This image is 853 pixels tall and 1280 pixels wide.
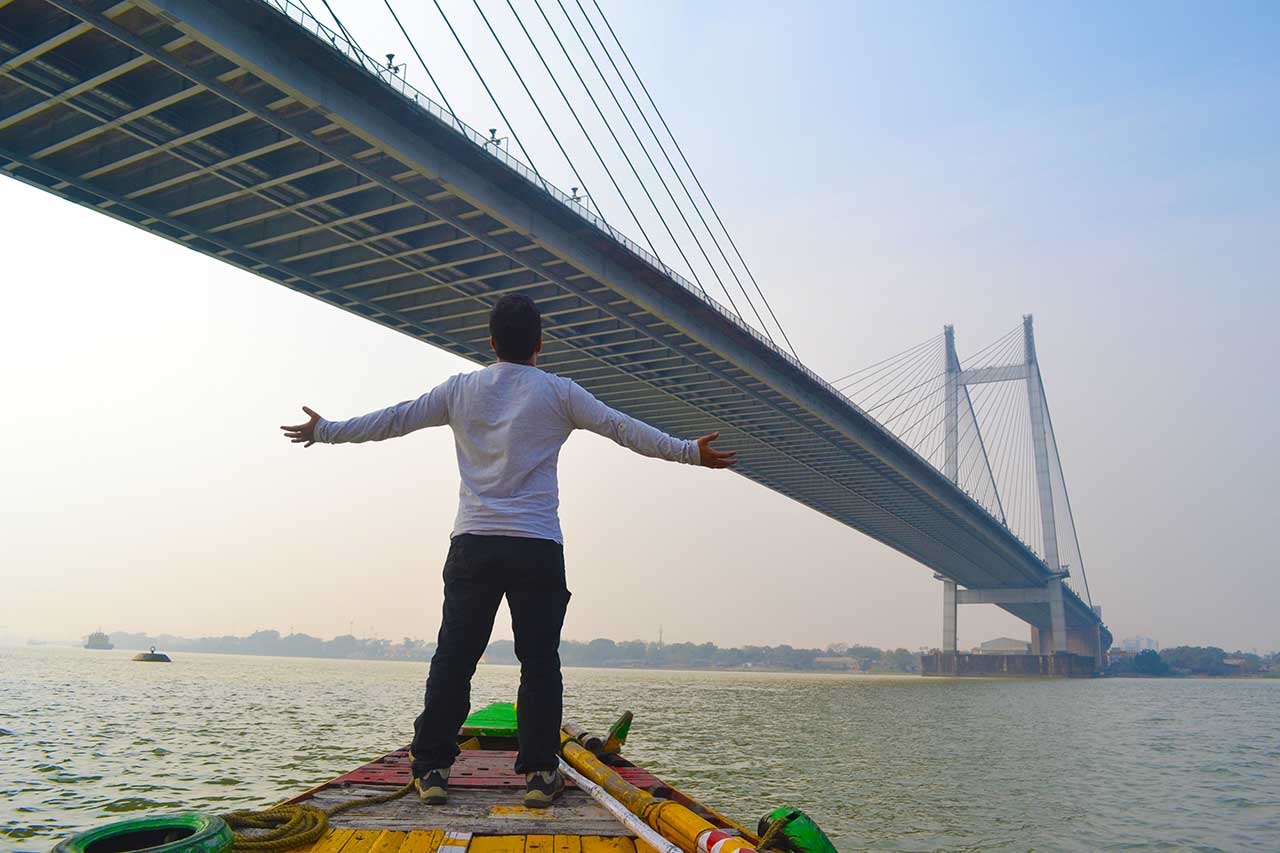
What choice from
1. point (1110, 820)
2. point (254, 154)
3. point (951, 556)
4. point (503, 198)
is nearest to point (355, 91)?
point (254, 154)

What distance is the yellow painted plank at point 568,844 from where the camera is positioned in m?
2.95

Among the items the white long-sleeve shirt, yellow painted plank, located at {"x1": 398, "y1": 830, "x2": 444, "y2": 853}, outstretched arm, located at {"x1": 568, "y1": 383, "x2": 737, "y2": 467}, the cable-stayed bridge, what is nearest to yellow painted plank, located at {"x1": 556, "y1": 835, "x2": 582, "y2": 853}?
yellow painted plank, located at {"x1": 398, "y1": 830, "x2": 444, "y2": 853}

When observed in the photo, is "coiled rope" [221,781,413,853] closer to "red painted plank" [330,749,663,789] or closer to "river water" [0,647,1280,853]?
"red painted plank" [330,749,663,789]

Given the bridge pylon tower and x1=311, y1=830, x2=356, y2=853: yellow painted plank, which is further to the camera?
the bridge pylon tower

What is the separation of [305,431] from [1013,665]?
8376 cm

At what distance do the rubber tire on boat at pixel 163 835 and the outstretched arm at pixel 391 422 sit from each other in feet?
5.92

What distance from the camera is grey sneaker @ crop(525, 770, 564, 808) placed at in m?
3.62

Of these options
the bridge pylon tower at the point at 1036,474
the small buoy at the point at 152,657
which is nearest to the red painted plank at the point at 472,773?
the bridge pylon tower at the point at 1036,474

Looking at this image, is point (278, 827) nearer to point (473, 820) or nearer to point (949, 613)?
point (473, 820)

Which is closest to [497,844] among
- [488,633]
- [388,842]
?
[388,842]

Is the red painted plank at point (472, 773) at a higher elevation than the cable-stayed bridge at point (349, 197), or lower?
lower

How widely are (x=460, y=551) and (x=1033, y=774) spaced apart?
39.5 feet

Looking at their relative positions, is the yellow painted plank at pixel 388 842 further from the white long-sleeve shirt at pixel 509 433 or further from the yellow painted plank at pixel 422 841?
the white long-sleeve shirt at pixel 509 433

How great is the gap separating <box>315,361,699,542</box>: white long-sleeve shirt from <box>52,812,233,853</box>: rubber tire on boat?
1537mm
